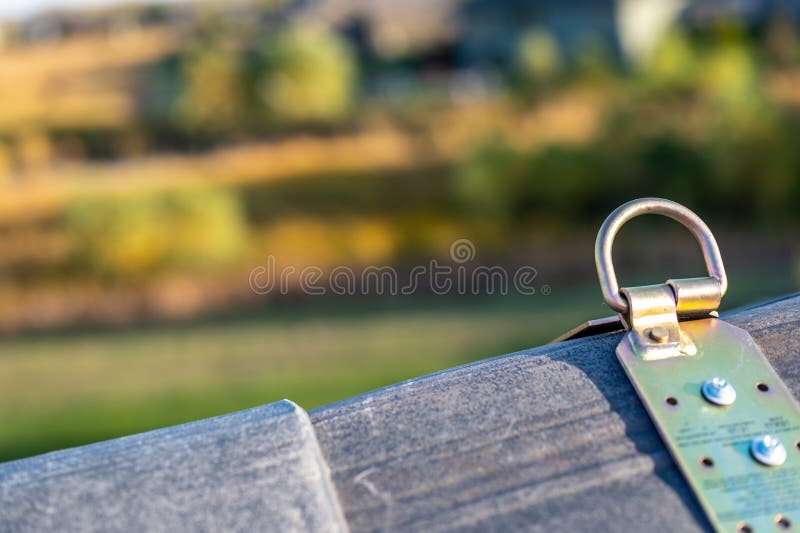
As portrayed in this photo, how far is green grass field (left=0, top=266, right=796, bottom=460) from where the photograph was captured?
8.31 m

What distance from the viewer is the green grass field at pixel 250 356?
8.31 metres

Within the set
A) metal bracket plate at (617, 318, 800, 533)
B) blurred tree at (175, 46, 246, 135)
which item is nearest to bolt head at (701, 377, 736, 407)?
metal bracket plate at (617, 318, 800, 533)

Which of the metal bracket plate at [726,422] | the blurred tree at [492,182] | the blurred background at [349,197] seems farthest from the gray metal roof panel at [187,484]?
the blurred tree at [492,182]

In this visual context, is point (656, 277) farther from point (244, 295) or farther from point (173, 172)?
point (173, 172)

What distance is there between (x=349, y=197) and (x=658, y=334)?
1563 cm

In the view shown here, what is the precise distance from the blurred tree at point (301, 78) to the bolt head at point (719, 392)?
24.8 metres

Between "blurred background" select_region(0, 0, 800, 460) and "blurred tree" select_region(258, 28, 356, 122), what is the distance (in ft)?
0.28

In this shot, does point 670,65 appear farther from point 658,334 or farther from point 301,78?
point 658,334

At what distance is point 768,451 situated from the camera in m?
0.94

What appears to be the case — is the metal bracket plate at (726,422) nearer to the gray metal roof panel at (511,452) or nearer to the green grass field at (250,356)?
the gray metal roof panel at (511,452)

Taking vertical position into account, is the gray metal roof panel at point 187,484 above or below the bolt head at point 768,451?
above

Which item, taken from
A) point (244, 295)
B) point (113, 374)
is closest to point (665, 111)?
point (244, 295)

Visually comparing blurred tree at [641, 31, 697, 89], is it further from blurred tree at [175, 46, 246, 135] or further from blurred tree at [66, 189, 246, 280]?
blurred tree at [175, 46, 246, 135]

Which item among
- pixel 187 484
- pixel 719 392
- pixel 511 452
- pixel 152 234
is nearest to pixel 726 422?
pixel 719 392
